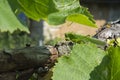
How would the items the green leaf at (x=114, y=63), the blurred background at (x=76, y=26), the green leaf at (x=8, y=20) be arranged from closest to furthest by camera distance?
the green leaf at (x=8, y=20) → the green leaf at (x=114, y=63) → the blurred background at (x=76, y=26)

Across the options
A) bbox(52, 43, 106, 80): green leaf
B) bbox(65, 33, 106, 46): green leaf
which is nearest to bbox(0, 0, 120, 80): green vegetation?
bbox(52, 43, 106, 80): green leaf

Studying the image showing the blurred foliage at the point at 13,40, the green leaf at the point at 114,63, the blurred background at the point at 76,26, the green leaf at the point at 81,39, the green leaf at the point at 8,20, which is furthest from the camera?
the blurred background at the point at 76,26

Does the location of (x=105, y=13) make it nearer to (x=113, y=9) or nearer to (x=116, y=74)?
(x=113, y=9)

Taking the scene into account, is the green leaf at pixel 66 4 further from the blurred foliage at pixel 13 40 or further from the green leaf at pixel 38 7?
the blurred foliage at pixel 13 40

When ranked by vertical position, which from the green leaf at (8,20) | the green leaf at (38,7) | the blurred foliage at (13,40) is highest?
the green leaf at (38,7)

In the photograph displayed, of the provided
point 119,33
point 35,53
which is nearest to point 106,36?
point 119,33

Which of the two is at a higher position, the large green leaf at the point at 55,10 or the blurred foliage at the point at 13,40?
the large green leaf at the point at 55,10

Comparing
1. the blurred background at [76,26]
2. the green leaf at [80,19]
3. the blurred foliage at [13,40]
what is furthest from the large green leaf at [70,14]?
the blurred background at [76,26]
